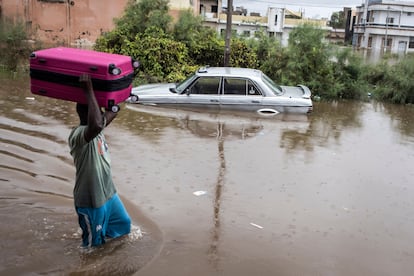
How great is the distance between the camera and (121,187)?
228 inches

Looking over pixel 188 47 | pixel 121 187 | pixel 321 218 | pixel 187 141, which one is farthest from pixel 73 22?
pixel 321 218

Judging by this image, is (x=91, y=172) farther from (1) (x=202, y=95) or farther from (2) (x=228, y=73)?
(2) (x=228, y=73)

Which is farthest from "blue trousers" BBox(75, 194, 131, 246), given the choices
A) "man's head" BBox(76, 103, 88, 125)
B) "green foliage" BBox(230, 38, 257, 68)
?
"green foliage" BBox(230, 38, 257, 68)

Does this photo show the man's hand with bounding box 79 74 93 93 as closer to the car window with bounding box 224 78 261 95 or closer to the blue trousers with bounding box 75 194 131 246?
the blue trousers with bounding box 75 194 131 246

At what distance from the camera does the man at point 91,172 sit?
3.24 metres

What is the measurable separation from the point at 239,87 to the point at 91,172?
287 inches

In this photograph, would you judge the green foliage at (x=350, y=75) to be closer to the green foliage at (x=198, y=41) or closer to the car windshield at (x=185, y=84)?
the green foliage at (x=198, y=41)

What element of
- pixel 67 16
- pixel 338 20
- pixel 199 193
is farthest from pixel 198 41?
pixel 338 20

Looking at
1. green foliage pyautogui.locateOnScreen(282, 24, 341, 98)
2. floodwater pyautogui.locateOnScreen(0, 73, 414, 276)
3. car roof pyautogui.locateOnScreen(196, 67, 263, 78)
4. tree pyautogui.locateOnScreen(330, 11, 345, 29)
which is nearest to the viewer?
floodwater pyautogui.locateOnScreen(0, 73, 414, 276)

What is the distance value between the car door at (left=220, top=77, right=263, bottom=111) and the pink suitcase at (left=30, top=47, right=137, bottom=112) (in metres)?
6.89

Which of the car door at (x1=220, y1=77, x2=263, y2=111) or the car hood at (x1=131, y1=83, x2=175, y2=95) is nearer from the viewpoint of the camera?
the car door at (x1=220, y1=77, x2=263, y2=111)

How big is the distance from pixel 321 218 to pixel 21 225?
317 cm

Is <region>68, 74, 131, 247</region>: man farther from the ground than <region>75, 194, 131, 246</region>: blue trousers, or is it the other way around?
<region>68, 74, 131, 247</region>: man

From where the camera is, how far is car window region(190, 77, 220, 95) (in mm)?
10352
